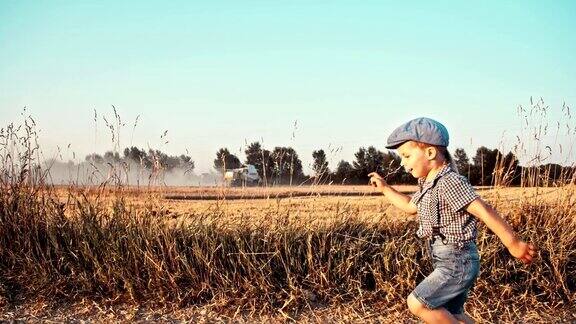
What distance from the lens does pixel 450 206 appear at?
9.80ft

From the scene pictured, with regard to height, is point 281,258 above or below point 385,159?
A: below

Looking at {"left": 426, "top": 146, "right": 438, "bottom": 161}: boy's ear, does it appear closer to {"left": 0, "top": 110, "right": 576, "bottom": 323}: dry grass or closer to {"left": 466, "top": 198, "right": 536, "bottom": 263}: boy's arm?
{"left": 466, "top": 198, "right": 536, "bottom": 263}: boy's arm

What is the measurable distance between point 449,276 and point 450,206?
362mm

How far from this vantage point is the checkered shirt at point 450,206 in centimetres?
294

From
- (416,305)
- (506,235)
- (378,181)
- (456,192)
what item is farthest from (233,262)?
(506,235)

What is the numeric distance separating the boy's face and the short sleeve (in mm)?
165

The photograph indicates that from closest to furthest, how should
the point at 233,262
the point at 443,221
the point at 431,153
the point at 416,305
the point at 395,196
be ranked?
1. the point at 416,305
2. the point at 443,221
3. the point at 431,153
4. the point at 395,196
5. the point at 233,262

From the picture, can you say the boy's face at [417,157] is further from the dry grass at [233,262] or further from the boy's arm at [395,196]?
the dry grass at [233,262]

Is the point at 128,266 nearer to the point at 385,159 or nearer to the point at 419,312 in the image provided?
the point at 419,312

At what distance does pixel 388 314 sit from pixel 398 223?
4.04 ft

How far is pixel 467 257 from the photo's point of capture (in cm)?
297

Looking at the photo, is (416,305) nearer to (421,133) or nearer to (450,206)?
(450,206)

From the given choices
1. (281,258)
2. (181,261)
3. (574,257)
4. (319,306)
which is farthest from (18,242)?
(574,257)

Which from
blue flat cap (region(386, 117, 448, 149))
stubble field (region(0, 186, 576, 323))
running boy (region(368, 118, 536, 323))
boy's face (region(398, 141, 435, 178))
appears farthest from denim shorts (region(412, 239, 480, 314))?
stubble field (region(0, 186, 576, 323))
